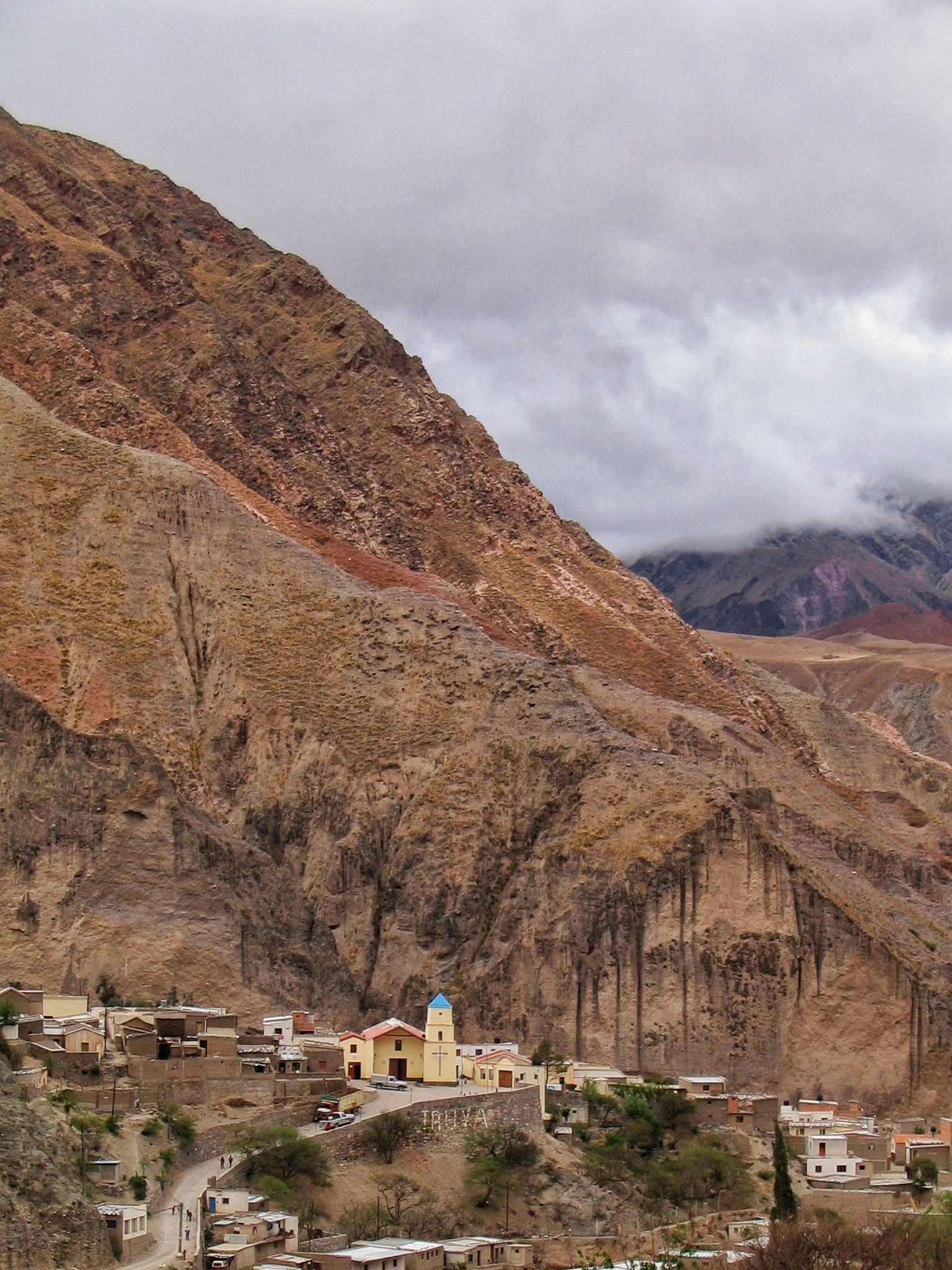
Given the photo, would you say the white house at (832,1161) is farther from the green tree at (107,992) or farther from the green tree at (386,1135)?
the green tree at (107,992)

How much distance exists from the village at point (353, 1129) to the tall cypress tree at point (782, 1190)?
2.54 ft

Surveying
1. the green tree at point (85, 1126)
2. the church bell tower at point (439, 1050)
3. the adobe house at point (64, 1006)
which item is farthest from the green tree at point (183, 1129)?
the church bell tower at point (439, 1050)

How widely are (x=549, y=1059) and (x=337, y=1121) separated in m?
17.9

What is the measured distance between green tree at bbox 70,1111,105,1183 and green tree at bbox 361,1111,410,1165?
894 centimetres

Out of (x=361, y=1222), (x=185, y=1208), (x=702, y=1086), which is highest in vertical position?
(x=702, y=1086)

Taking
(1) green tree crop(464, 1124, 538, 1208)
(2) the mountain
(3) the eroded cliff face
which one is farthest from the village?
(2) the mountain

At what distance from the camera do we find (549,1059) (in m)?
97.7

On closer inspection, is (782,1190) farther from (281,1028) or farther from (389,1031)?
(281,1028)

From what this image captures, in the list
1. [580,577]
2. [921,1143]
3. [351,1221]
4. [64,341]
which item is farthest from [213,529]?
[351,1221]

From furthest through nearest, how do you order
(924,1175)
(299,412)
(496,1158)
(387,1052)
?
(299,412)
(387,1052)
(924,1175)
(496,1158)

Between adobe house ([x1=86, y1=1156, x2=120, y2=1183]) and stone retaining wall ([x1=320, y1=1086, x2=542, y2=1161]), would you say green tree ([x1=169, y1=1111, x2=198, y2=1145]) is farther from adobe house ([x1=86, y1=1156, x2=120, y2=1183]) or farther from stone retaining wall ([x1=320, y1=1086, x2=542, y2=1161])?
adobe house ([x1=86, y1=1156, x2=120, y2=1183])

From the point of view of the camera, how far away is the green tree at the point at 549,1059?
313 ft

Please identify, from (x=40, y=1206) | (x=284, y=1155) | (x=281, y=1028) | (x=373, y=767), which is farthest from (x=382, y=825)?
(x=40, y=1206)

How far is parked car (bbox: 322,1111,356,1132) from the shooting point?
80.6 meters
